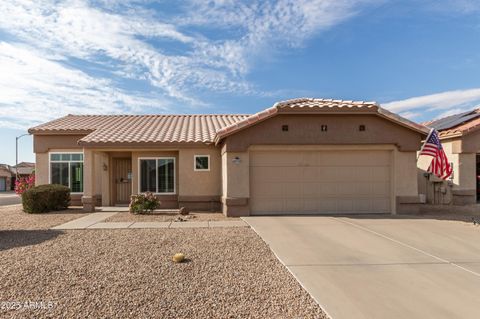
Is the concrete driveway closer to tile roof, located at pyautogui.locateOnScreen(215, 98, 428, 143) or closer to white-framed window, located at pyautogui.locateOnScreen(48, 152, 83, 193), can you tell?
tile roof, located at pyautogui.locateOnScreen(215, 98, 428, 143)

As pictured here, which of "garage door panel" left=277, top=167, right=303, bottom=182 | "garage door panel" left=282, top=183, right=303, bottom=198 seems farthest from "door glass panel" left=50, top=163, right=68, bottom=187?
"garage door panel" left=282, top=183, right=303, bottom=198

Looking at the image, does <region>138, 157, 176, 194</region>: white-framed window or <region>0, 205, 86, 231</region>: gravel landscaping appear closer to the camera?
<region>0, 205, 86, 231</region>: gravel landscaping

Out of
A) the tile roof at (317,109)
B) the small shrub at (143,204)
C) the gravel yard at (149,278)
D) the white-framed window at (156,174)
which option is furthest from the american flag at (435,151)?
the white-framed window at (156,174)

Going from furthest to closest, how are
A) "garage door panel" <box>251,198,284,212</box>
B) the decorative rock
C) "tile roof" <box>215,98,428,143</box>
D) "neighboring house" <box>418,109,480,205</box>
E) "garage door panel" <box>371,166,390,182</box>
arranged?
"neighboring house" <box>418,109,480,205</box> < "garage door panel" <box>371,166,390,182</box> < "garage door panel" <box>251,198,284,212</box> < "tile roof" <box>215,98,428,143</box> < the decorative rock

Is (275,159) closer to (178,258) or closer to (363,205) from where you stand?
(363,205)

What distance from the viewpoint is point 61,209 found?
1505 centimetres

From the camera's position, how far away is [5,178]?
5484 centimetres

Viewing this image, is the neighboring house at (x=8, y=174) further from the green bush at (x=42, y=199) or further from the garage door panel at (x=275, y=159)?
the garage door panel at (x=275, y=159)

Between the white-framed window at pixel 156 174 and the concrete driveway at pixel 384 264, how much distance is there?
6147mm

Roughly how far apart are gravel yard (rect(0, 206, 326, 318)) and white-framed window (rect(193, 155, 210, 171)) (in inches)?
242

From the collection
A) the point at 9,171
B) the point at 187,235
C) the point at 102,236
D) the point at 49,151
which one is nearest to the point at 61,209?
the point at 49,151

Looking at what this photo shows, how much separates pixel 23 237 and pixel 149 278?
5.32 meters

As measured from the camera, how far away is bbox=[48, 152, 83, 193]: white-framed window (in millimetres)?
17062

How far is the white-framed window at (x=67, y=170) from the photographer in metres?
17.1
